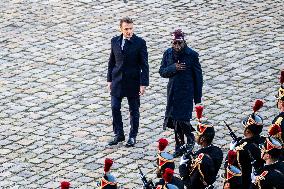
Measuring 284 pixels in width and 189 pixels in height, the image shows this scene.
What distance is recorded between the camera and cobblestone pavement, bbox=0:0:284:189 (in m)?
14.3

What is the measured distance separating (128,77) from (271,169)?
409cm

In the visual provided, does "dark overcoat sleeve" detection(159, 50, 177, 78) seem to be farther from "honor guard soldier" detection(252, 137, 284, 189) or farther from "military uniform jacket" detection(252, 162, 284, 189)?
"military uniform jacket" detection(252, 162, 284, 189)

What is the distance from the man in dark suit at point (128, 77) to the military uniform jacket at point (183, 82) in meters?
0.52

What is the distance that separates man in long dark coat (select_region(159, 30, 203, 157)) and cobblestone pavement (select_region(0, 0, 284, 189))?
458 mm

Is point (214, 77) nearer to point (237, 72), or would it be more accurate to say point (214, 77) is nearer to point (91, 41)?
point (237, 72)

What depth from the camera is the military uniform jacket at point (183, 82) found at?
14.2 meters

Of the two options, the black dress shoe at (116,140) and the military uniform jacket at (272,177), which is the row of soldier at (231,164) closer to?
the military uniform jacket at (272,177)

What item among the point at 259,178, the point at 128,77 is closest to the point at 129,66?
the point at 128,77

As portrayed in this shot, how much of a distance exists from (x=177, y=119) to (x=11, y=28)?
21.9 feet

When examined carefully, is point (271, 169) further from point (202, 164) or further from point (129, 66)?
point (129, 66)

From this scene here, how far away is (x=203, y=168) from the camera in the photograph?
11742mm

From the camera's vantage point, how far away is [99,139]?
14977 mm

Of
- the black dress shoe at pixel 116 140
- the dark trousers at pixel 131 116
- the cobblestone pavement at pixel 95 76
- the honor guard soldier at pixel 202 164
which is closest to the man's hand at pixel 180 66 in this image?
the dark trousers at pixel 131 116

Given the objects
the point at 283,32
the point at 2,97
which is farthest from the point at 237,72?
the point at 2,97
